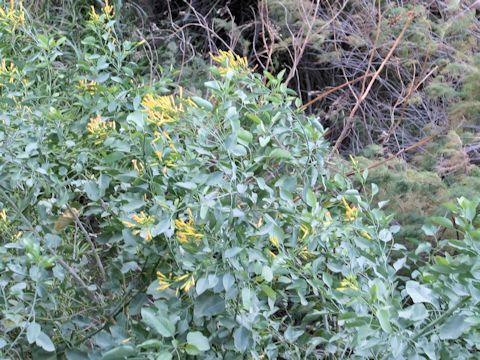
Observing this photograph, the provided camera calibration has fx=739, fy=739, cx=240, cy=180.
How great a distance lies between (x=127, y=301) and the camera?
75.9 inches

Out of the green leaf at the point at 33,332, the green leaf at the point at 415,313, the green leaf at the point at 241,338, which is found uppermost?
the green leaf at the point at 415,313

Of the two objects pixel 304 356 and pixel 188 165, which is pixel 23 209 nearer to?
pixel 188 165

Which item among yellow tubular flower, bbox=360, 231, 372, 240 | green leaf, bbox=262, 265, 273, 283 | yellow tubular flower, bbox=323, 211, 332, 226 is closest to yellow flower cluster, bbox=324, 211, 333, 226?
yellow tubular flower, bbox=323, 211, 332, 226

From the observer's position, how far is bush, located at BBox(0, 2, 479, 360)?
60.6 inches

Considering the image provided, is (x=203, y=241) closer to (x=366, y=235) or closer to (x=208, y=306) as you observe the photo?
(x=208, y=306)

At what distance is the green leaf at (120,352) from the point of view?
140cm

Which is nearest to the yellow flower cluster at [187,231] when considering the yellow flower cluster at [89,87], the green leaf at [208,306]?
the green leaf at [208,306]

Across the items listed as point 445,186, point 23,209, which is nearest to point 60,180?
point 23,209

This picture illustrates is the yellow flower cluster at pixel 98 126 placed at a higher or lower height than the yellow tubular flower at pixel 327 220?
higher

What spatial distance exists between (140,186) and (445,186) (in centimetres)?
160

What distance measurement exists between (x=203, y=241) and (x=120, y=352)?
30 centimetres

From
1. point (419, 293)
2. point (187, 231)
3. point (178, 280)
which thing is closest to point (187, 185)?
point (187, 231)

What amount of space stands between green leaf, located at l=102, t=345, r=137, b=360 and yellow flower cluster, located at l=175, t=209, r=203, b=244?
0.27 metres

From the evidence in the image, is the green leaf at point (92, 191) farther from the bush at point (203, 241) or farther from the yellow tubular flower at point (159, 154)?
the yellow tubular flower at point (159, 154)
